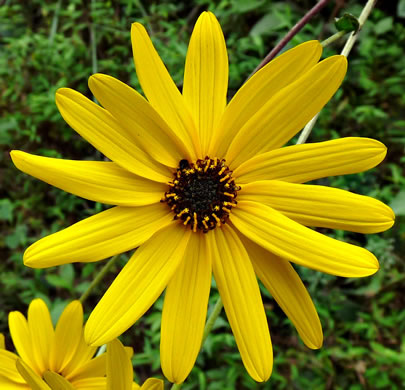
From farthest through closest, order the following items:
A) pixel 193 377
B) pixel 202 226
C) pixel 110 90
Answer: pixel 193 377 < pixel 202 226 < pixel 110 90

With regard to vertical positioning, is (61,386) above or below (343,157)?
below

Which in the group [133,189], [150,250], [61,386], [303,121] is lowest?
Answer: [61,386]

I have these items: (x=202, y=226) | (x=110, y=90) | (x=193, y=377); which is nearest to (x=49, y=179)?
(x=110, y=90)

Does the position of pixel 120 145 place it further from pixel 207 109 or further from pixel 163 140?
pixel 207 109

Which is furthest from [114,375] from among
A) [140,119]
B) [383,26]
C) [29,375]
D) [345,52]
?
[383,26]

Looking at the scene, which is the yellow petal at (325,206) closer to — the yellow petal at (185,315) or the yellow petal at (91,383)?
the yellow petal at (185,315)

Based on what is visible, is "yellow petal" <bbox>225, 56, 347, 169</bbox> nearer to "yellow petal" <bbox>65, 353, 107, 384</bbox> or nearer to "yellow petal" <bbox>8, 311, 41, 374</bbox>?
"yellow petal" <bbox>65, 353, 107, 384</bbox>

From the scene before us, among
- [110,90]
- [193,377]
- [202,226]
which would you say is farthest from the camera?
[193,377]
